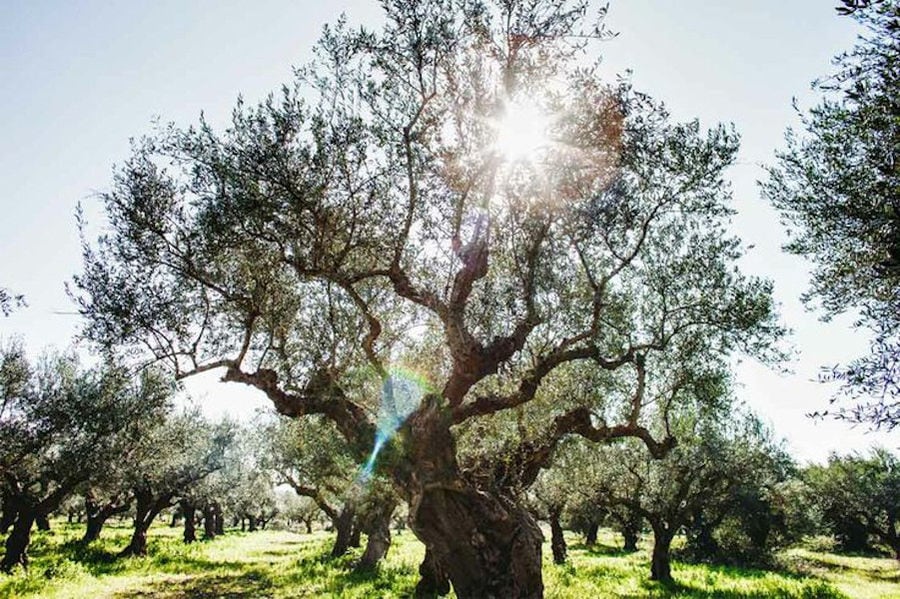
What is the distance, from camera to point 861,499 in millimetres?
56812

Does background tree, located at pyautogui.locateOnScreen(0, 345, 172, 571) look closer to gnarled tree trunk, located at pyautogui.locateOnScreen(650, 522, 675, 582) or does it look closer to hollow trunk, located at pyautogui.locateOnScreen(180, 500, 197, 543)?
hollow trunk, located at pyautogui.locateOnScreen(180, 500, 197, 543)

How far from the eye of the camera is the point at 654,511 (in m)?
30.6

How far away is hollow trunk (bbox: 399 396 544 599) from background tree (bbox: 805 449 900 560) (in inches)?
2241

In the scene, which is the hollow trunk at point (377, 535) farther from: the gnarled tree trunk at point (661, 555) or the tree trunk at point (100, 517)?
the tree trunk at point (100, 517)

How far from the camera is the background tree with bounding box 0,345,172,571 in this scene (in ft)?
86.4

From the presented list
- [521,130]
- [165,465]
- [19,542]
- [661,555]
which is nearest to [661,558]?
[661,555]

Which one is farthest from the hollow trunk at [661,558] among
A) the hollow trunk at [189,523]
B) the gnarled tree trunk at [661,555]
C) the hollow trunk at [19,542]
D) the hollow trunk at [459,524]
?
the hollow trunk at [189,523]

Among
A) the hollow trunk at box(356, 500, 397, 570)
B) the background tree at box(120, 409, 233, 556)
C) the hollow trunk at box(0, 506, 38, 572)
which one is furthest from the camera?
the background tree at box(120, 409, 233, 556)

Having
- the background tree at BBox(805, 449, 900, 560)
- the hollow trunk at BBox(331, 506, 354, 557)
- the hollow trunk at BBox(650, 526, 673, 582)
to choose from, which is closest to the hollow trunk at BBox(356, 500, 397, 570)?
the hollow trunk at BBox(331, 506, 354, 557)

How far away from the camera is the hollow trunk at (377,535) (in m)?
28.3

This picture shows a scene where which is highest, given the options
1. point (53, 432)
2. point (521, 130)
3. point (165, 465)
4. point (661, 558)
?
point (521, 130)

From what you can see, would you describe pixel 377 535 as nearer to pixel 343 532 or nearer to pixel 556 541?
pixel 343 532

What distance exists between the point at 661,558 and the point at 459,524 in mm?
20069

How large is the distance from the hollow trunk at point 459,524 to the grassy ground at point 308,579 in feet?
21.6
